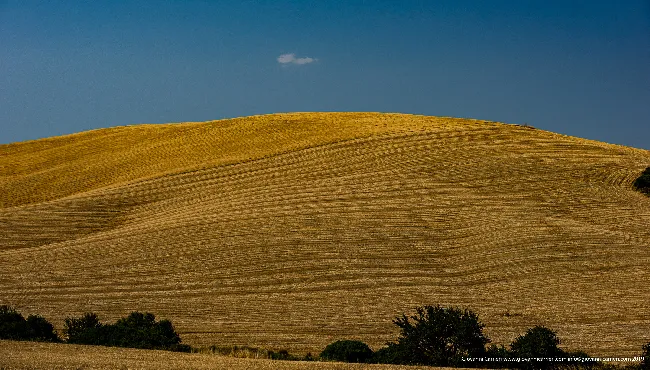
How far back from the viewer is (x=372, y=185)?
44.2 metres

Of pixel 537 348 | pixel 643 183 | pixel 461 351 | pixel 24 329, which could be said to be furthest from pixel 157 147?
pixel 537 348

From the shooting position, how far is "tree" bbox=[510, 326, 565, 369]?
1973cm

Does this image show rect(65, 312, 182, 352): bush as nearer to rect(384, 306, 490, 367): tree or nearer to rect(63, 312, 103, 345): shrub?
rect(63, 312, 103, 345): shrub

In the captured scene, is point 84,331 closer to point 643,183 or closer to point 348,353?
point 348,353

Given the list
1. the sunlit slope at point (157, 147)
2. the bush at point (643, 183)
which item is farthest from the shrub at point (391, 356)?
the sunlit slope at point (157, 147)

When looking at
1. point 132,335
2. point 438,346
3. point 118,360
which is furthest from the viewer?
point 132,335

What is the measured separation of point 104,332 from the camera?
23312mm

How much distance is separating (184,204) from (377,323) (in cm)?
1897

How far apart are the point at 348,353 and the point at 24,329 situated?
391 inches

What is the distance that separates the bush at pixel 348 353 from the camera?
21516mm

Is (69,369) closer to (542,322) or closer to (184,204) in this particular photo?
(542,322)

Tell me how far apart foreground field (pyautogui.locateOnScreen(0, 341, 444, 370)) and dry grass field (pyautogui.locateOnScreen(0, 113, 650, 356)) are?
7.06 metres

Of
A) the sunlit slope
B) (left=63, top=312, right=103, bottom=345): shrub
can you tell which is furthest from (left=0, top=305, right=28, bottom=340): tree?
the sunlit slope

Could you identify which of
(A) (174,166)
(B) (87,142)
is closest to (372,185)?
(A) (174,166)
